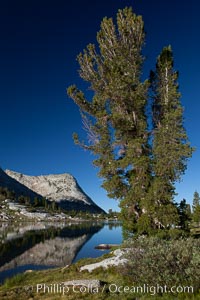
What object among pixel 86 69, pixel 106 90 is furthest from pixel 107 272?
pixel 86 69

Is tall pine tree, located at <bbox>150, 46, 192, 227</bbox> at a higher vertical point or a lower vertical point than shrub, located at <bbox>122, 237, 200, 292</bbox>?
higher

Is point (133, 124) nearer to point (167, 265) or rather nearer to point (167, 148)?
point (167, 148)

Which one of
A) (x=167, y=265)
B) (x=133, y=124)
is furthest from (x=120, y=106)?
(x=167, y=265)

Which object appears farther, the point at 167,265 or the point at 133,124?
the point at 133,124

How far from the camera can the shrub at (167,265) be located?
477 inches

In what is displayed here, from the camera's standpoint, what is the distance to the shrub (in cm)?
1211

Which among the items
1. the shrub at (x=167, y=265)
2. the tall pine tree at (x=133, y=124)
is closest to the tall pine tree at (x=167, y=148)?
the tall pine tree at (x=133, y=124)

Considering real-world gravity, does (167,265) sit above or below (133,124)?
below

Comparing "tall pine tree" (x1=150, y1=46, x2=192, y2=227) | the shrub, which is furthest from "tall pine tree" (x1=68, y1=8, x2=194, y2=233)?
the shrub

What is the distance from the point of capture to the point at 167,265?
41.6ft

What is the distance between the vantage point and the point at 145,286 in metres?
13.1

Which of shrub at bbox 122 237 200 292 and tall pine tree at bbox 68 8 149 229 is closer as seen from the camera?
shrub at bbox 122 237 200 292

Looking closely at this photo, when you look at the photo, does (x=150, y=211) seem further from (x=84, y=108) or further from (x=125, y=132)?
(x=84, y=108)

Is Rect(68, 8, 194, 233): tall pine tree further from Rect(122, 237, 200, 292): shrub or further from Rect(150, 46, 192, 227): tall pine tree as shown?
Rect(122, 237, 200, 292): shrub
